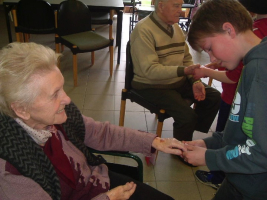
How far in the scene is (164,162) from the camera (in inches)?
90.4

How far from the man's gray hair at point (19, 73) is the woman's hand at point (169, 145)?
2.30 ft

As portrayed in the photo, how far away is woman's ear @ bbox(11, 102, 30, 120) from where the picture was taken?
39.9 inches

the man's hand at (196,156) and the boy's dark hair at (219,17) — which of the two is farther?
the man's hand at (196,156)

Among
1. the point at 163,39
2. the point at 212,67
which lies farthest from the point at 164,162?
the point at 163,39

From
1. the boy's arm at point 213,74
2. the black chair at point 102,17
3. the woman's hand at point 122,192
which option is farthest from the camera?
the black chair at point 102,17

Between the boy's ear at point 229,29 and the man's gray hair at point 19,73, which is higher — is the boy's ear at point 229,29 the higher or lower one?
the higher one

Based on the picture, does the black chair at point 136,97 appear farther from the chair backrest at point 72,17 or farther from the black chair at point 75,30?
the chair backrest at point 72,17

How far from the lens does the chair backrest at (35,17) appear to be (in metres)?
3.28

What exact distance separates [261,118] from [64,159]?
83cm

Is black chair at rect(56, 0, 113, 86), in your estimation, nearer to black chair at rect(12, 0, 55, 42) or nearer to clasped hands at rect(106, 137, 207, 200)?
black chair at rect(12, 0, 55, 42)

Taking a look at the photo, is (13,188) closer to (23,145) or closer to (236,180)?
(23,145)

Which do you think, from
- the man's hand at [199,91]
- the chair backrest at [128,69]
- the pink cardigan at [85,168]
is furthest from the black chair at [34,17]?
the pink cardigan at [85,168]

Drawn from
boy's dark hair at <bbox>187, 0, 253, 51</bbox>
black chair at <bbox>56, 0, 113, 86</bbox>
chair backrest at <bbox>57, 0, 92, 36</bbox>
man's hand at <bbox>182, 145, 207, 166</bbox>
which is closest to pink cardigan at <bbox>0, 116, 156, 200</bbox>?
man's hand at <bbox>182, 145, 207, 166</bbox>

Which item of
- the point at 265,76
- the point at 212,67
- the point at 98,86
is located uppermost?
the point at 265,76
